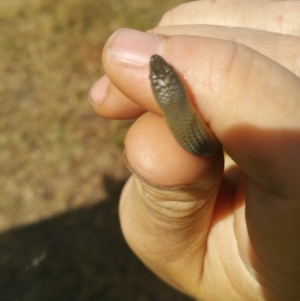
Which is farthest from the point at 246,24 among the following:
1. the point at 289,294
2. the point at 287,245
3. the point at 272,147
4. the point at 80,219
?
the point at 80,219

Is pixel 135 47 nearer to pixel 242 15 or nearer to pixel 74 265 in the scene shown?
pixel 242 15

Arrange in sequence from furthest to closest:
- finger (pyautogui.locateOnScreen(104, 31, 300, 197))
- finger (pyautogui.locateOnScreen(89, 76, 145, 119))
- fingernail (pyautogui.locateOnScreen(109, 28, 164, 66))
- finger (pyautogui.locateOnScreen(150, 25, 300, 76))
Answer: finger (pyautogui.locateOnScreen(89, 76, 145, 119)), finger (pyautogui.locateOnScreen(150, 25, 300, 76)), fingernail (pyautogui.locateOnScreen(109, 28, 164, 66)), finger (pyautogui.locateOnScreen(104, 31, 300, 197))

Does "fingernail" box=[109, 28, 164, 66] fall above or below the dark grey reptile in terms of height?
above

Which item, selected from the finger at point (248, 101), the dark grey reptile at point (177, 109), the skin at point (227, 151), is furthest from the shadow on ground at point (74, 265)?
the finger at point (248, 101)

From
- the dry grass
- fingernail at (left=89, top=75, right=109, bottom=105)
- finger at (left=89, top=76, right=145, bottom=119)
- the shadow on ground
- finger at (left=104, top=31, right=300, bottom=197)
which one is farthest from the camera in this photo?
the dry grass

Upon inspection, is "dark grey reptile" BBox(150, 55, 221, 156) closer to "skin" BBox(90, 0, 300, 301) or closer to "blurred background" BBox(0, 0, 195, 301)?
"skin" BBox(90, 0, 300, 301)

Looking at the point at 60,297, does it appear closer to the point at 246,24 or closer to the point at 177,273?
the point at 177,273

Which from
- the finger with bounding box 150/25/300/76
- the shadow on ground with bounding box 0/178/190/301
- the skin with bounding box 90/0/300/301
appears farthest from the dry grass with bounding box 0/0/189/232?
the finger with bounding box 150/25/300/76
